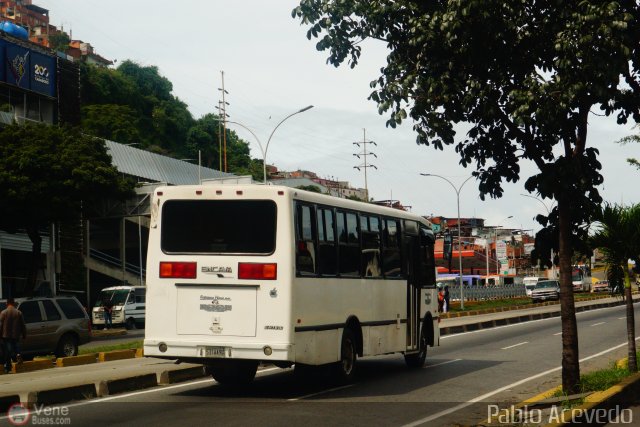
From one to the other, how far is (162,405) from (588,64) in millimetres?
7617

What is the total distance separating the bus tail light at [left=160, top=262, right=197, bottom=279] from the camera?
45.9ft

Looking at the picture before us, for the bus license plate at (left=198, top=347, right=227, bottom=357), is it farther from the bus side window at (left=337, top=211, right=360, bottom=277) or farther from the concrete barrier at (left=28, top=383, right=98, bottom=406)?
the bus side window at (left=337, top=211, right=360, bottom=277)

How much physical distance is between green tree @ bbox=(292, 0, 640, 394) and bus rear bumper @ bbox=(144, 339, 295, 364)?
381 centimetres

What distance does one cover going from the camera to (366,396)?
561 inches

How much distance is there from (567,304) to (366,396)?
3567mm

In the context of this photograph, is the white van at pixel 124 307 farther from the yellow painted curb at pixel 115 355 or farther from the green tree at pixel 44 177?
the yellow painted curb at pixel 115 355

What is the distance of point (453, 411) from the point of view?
12.6m

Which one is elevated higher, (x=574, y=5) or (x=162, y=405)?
(x=574, y=5)

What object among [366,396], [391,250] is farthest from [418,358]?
[366,396]

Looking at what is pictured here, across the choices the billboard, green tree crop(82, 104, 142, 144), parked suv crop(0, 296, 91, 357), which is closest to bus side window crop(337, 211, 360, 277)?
parked suv crop(0, 296, 91, 357)

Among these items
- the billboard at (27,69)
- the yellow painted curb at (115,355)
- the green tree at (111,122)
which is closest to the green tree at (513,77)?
the yellow painted curb at (115,355)

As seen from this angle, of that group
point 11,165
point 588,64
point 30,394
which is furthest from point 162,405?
point 11,165

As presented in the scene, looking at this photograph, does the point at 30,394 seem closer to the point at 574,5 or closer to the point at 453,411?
the point at 453,411

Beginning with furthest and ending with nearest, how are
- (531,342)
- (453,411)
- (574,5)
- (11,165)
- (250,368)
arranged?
(11,165) < (531,342) < (250,368) < (453,411) < (574,5)
